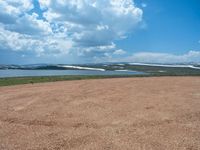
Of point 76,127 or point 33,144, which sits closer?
point 33,144

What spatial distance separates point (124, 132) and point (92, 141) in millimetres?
1396

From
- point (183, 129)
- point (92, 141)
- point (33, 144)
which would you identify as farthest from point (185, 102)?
point (33, 144)

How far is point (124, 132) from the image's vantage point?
8672mm

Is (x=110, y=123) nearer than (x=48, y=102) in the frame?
Yes

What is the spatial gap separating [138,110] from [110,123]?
2.70m

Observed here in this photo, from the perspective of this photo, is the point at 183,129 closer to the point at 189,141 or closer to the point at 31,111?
the point at 189,141

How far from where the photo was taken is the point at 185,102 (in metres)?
13.9

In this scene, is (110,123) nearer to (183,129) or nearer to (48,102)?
(183,129)

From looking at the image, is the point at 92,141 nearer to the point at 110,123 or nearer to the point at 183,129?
the point at 110,123

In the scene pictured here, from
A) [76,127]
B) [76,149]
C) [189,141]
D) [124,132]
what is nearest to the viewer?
[76,149]

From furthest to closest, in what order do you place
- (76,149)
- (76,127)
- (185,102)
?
1. (185,102)
2. (76,127)
3. (76,149)

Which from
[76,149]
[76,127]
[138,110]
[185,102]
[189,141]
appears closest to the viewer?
[76,149]

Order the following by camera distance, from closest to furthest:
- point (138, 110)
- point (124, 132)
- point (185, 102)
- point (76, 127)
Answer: point (124, 132), point (76, 127), point (138, 110), point (185, 102)

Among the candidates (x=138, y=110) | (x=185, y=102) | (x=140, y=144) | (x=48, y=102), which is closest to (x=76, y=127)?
(x=140, y=144)
